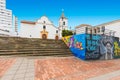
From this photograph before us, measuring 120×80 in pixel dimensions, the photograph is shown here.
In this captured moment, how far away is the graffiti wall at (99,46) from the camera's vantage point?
33.2 feet

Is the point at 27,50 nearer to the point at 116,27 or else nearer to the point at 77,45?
the point at 77,45

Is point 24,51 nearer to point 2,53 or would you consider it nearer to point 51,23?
point 2,53

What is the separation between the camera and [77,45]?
35.5 ft

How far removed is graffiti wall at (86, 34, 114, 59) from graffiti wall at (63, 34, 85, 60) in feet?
1.40

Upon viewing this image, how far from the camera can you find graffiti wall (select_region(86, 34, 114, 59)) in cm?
1011

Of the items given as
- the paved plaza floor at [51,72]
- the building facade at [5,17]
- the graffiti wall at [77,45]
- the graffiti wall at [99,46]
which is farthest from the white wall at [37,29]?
the building facade at [5,17]

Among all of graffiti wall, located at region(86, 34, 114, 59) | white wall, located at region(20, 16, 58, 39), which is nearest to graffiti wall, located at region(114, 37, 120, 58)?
graffiti wall, located at region(86, 34, 114, 59)

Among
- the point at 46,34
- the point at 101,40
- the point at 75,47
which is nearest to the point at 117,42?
the point at 101,40

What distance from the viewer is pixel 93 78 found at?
195 inches

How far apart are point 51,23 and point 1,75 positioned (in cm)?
3304

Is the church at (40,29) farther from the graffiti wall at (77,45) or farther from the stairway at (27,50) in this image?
the graffiti wall at (77,45)

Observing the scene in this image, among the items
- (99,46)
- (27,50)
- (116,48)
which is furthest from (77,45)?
(116,48)

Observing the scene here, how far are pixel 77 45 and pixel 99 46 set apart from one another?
7.05 feet

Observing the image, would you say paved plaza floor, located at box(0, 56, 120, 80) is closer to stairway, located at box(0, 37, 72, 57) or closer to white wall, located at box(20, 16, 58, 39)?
stairway, located at box(0, 37, 72, 57)
